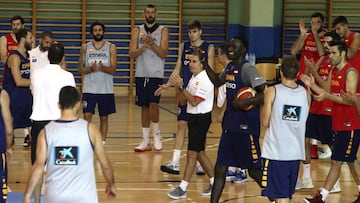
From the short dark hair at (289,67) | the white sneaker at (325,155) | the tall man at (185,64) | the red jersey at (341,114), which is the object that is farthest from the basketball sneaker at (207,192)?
the white sneaker at (325,155)

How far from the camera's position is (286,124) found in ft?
23.8

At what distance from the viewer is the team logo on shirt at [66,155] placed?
5637 mm

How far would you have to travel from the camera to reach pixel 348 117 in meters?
8.62

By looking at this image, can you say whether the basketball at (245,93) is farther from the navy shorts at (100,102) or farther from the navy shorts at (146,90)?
the navy shorts at (146,90)

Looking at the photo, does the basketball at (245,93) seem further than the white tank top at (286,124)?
Yes

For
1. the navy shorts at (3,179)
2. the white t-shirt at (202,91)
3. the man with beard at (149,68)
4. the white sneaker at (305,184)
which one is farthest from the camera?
the man with beard at (149,68)

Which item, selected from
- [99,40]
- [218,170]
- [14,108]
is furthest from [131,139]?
[218,170]

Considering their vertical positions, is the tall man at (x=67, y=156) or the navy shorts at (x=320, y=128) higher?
the tall man at (x=67, y=156)

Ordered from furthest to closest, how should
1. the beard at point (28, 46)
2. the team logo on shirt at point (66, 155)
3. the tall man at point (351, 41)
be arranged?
1. the tall man at point (351, 41)
2. the beard at point (28, 46)
3. the team logo on shirt at point (66, 155)

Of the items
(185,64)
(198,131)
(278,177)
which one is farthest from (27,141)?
(278,177)

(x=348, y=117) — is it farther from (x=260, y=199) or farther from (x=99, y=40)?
(x=99, y=40)

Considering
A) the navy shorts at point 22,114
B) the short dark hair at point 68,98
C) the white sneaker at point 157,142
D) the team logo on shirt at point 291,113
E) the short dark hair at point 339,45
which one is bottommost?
the white sneaker at point 157,142

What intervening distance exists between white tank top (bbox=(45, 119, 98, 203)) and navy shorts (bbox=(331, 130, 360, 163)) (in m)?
3.75

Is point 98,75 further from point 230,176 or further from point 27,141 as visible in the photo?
point 230,176
